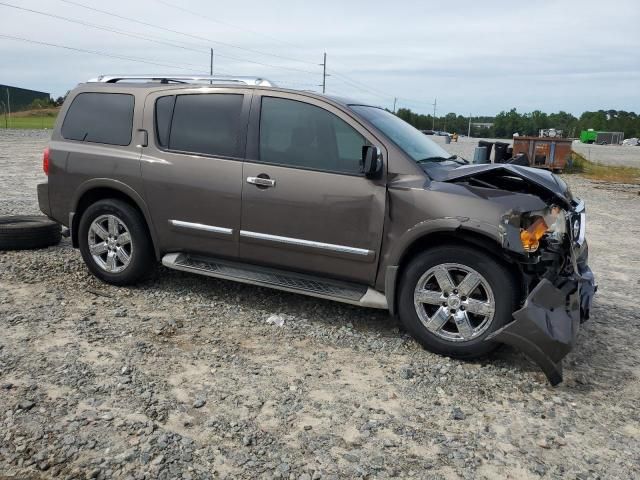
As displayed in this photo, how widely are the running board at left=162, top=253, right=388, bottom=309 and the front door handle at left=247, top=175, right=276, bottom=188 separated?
72cm

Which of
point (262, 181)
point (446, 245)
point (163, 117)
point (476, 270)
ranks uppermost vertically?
point (163, 117)

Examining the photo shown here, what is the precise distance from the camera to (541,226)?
3936 mm

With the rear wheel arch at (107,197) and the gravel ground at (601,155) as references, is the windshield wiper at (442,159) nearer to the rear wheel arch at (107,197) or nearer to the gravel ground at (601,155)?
the rear wheel arch at (107,197)

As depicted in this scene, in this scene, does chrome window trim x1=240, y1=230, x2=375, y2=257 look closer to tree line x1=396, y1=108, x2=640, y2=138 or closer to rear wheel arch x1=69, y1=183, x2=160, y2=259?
rear wheel arch x1=69, y1=183, x2=160, y2=259

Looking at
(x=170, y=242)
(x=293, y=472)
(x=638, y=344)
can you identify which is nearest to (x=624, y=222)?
(x=638, y=344)

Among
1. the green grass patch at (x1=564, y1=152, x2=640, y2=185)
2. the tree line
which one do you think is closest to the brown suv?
the green grass patch at (x1=564, y1=152, x2=640, y2=185)

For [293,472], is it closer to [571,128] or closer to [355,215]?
[355,215]

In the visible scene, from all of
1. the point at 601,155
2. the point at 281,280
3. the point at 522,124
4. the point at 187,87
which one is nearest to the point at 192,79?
the point at 187,87

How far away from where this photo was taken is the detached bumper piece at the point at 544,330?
3758 millimetres

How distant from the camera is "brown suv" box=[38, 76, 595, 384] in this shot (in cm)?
402

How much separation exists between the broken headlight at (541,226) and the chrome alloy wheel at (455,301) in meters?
0.40

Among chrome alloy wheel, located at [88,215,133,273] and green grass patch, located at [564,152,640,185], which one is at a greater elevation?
green grass patch, located at [564,152,640,185]

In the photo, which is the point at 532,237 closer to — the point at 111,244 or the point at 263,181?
the point at 263,181

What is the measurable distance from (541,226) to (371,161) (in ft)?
4.14
